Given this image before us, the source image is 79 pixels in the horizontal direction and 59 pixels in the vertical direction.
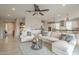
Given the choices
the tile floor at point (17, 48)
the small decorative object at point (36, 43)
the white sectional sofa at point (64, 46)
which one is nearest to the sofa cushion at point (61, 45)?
the white sectional sofa at point (64, 46)

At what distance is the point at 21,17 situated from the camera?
102 inches

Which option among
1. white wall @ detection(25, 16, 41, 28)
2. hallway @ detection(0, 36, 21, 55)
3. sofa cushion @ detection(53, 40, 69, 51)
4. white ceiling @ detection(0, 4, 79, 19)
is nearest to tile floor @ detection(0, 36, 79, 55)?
hallway @ detection(0, 36, 21, 55)

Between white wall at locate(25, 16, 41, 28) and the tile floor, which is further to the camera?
white wall at locate(25, 16, 41, 28)

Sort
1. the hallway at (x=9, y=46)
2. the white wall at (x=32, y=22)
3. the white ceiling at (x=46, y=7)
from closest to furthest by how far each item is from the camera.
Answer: the white ceiling at (x=46, y=7)
the hallway at (x=9, y=46)
the white wall at (x=32, y=22)

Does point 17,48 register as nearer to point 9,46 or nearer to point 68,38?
point 9,46

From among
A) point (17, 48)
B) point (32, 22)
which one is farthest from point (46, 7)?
point (17, 48)

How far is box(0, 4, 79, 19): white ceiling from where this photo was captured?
234cm

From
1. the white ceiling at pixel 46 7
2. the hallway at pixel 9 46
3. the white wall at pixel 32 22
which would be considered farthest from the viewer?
the white wall at pixel 32 22

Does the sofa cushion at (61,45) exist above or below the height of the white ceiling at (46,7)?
below

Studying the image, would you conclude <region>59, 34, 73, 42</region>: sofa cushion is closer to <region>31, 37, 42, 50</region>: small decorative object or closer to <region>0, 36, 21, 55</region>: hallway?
<region>31, 37, 42, 50</region>: small decorative object

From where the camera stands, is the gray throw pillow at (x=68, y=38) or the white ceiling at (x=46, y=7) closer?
the white ceiling at (x=46, y=7)

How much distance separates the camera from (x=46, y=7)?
A: 2.35 m

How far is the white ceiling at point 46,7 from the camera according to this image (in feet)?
7.69

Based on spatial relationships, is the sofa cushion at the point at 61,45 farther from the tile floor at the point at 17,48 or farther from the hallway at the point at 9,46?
the hallway at the point at 9,46
